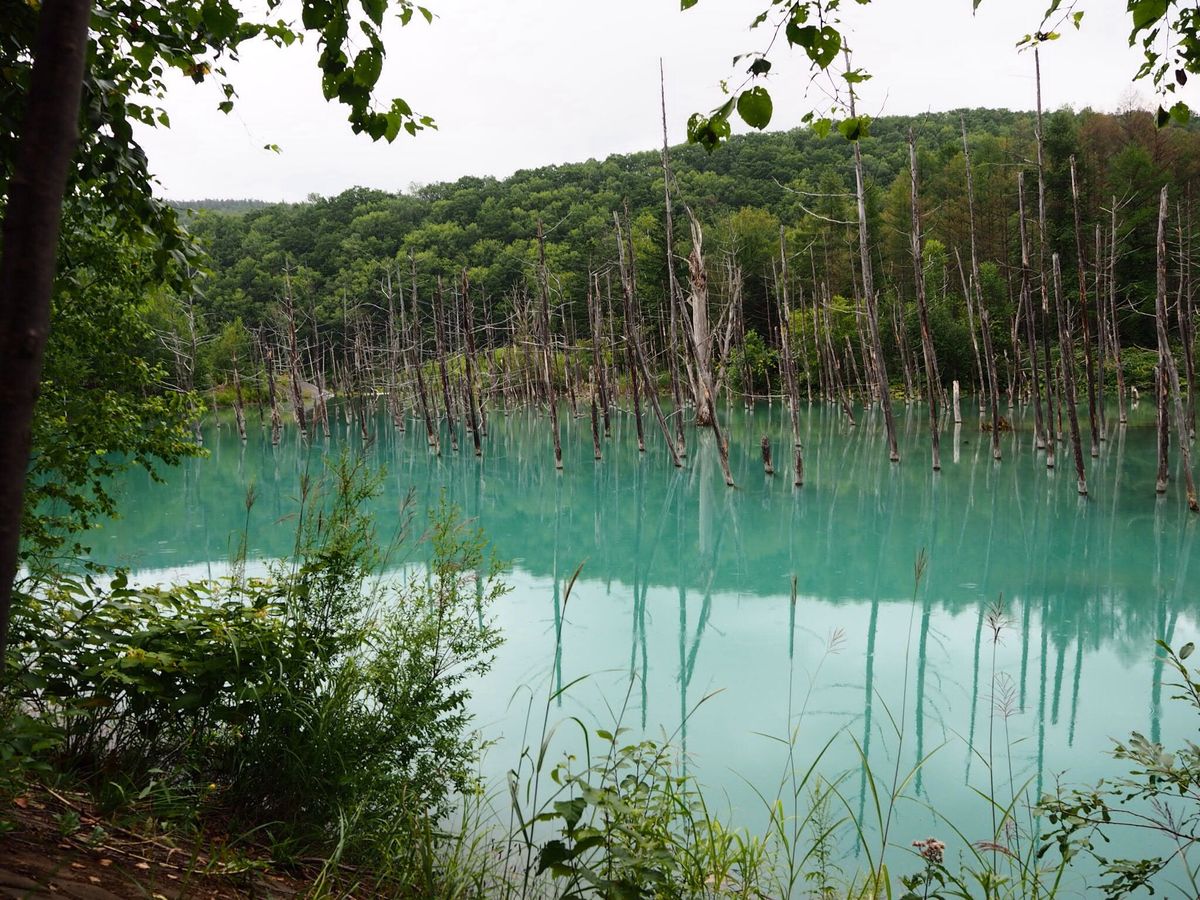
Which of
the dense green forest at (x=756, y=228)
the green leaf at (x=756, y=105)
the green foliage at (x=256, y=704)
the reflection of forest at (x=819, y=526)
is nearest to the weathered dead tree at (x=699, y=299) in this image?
the dense green forest at (x=756, y=228)

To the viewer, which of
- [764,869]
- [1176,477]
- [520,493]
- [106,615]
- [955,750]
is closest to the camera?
[106,615]

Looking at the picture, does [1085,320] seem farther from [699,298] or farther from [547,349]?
[547,349]

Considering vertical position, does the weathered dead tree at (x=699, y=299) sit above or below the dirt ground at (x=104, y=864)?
above

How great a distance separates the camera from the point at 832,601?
8.38 meters

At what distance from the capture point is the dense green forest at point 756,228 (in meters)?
31.7

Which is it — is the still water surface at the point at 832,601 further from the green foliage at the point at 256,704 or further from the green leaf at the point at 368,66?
the green leaf at the point at 368,66

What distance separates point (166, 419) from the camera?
4.31m

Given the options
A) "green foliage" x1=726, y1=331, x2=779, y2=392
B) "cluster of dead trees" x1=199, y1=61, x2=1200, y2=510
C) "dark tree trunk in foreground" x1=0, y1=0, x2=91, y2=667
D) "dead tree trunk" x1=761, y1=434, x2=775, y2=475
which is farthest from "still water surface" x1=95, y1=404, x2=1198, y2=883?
"green foliage" x1=726, y1=331, x2=779, y2=392

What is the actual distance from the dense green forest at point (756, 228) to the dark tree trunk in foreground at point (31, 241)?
2324cm

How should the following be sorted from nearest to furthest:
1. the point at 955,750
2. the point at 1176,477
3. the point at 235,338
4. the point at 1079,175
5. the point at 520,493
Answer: the point at 955,750 < the point at 1176,477 < the point at 520,493 < the point at 1079,175 < the point at 235,338

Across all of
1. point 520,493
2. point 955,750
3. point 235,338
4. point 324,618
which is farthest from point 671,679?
point 235,338

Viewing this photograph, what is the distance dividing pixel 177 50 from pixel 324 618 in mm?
2123

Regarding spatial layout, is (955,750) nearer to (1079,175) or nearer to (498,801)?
(498,801)

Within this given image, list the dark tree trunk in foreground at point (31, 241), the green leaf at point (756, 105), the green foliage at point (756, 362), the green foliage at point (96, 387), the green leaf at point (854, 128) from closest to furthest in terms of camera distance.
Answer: the dark tree trunk in foreground at point (31, 241) < the green leaf at point (756, 105) < the green leaf at point (854, 128) < the green foliage at point (96, 387) < the green foliage at point (756, 362)
